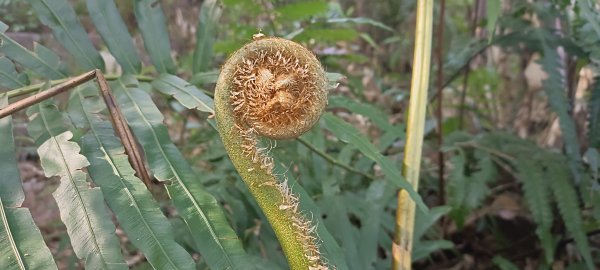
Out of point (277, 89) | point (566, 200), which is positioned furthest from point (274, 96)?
point (566, 200)

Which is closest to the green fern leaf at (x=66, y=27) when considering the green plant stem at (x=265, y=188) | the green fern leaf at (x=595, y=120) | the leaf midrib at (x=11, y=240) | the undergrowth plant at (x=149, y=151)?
the undergrowth plant at (x=149, y=151)

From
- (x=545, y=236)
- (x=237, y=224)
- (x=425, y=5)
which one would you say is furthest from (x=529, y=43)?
(x=237, y=224)

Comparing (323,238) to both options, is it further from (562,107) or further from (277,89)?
(562,107)

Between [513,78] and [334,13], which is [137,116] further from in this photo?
[513,78]

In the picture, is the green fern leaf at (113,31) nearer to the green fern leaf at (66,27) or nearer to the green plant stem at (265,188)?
the green fern leaf at (66,27)

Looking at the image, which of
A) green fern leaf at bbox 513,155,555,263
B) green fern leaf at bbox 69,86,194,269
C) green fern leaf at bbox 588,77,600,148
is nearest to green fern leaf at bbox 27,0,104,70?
green fern leaf at bbox 69,86,194,269

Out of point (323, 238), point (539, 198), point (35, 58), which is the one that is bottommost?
point (539, 198)

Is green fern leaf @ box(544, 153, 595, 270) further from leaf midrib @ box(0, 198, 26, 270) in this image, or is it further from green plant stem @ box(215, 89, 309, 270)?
leaf midrib @ box(0, 198, 26, 270)
